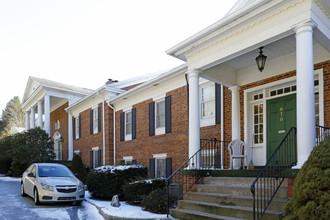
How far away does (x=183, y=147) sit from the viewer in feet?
40.4

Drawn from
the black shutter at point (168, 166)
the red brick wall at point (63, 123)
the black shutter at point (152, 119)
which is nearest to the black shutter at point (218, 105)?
the black shutter at point (168, 166)

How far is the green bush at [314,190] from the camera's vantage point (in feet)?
13.1

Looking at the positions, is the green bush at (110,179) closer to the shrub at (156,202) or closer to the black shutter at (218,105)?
the shrub at (156,202)

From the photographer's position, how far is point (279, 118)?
849 cm

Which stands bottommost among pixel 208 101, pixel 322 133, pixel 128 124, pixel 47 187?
pixel 47 187

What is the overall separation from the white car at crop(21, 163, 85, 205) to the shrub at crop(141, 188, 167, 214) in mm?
2317

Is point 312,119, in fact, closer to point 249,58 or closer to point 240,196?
point 240,196

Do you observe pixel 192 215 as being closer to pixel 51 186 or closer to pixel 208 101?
pixel 51 186

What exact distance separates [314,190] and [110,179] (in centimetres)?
817

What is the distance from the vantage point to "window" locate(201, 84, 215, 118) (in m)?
11.3

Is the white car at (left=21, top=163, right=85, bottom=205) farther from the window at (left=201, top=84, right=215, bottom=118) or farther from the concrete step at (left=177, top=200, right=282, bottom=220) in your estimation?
the window at (left=201, top=84, right=215, bottom=118)

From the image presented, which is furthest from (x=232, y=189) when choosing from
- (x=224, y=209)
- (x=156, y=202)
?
(x=156, y=202)

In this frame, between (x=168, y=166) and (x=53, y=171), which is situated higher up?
(x=53, y=171)

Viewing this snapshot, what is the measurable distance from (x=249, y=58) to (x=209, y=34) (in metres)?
1.63
